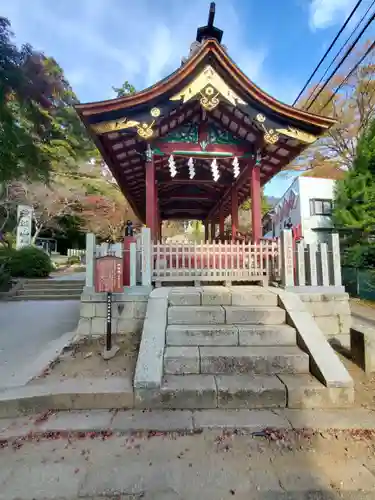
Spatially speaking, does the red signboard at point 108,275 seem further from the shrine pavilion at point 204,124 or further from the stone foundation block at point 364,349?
the stone foundation block at point 364,349

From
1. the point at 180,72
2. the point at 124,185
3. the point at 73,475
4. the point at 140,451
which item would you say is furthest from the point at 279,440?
the point at 124,185

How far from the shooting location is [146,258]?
528 centimetres

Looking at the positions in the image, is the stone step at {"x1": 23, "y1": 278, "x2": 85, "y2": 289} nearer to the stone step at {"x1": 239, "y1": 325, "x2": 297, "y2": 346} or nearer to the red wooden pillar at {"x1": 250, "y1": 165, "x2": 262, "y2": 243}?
the red wooden pillar at {"x1": 250, "y1": 165, "x2": 262, "y2": 243}

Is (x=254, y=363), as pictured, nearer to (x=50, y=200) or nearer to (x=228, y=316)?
(x=228, y=316)

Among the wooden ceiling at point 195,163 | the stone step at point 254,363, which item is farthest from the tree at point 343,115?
the stone step at point 254,363

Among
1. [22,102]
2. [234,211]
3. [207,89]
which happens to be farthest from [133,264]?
[234,211]

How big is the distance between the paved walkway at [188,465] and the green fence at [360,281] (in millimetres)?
10536

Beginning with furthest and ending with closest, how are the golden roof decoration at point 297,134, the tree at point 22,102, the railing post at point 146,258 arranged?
the golden roof decoration at point 297,134
the railing post at point 146,258
the tree at point 22,102

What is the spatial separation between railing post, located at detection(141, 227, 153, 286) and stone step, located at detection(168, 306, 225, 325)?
97cm

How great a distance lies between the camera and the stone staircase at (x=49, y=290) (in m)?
11.3

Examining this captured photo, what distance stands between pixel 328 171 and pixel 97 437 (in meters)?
22.1

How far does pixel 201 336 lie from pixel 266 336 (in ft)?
3.12

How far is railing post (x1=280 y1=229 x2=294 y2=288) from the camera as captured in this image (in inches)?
211

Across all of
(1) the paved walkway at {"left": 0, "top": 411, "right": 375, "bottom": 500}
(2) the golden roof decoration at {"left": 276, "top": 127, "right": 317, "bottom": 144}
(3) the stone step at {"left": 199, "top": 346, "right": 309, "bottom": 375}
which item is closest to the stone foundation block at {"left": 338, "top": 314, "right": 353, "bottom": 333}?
(3) the stone step at {"left": 199, "top": 346, "right": 309, "bottom": 375}
